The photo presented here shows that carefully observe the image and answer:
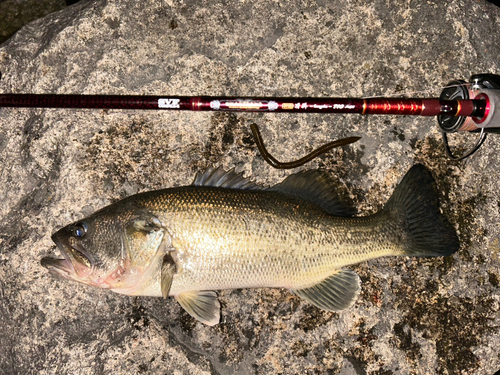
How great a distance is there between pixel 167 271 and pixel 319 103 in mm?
1615

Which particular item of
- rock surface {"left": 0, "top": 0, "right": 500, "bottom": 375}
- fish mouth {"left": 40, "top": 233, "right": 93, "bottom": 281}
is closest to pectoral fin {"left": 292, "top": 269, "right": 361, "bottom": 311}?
rock surface {"left": 0, "top": 0, "right": 500, "bottom": 375}

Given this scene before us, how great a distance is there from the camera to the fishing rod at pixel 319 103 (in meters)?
2.86

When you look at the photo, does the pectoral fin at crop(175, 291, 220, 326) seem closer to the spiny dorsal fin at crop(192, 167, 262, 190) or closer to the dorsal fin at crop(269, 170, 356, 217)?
the spiny dorsal fin at crop(192, 167, 262, 190)

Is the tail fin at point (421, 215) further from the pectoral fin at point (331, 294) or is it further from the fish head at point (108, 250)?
the fish head at point (108, 250)

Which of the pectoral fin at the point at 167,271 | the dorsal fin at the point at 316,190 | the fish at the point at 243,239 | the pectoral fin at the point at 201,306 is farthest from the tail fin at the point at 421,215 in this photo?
the pectoral fin at the point at 167,271

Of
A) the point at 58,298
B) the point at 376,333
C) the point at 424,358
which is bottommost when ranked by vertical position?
the point at 424,358

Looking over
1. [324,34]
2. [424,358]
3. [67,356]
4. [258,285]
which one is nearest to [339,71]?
[324,34]

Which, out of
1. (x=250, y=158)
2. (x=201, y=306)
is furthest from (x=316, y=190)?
(x=201, y=306)

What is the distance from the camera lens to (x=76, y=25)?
325 centimetres

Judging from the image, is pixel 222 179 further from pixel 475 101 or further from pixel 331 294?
pixel 475 101

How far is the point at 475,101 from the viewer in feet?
9.29

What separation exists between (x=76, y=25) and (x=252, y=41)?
4.65 ft

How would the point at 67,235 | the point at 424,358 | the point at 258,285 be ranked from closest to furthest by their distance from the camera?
1. the point at 67,235
2. the point at 258,285
3. the point at 424,358

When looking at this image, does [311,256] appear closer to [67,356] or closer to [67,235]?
[67,235]
